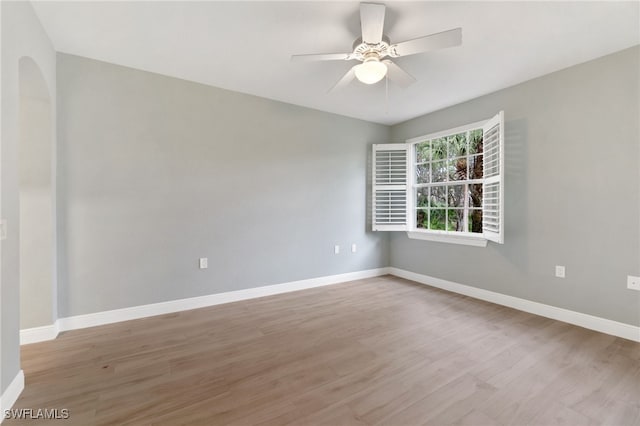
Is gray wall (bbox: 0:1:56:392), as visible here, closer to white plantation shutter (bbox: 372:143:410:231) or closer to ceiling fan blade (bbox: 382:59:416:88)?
ceiling fan blade (bbox: 382:59:416:88)

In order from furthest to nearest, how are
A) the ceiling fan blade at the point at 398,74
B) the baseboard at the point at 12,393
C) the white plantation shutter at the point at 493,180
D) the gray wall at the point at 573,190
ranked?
the white plantation shutter at the point at 493,180, the gray wall at the point at 573,190, the ceiling fan blade at the point at 398,74, the baseboard at the point at 12,393

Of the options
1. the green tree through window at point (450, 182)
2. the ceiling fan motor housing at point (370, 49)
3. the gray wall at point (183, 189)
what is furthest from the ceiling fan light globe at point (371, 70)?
the green tree through window at point (450, 182)

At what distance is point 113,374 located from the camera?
1924 mm

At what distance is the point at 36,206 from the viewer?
7.79 feet

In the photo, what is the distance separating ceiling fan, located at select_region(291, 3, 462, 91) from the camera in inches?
69.6

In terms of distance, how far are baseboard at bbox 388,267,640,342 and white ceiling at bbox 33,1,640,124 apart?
2.47 m

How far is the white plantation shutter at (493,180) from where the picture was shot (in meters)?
2.98

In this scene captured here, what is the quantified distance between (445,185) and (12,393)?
15.1 feet

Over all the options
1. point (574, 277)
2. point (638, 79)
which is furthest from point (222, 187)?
point (638, 79)

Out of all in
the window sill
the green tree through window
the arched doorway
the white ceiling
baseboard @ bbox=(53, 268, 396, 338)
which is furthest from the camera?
the green tree through window

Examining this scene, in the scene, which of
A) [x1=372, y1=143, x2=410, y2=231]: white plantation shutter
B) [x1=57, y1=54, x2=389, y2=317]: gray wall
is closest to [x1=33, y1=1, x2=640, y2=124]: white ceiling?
[x1=57, y1=54, x2=389, y2=317]: gray wall

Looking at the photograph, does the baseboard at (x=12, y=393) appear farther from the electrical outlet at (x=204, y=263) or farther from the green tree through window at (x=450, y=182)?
the green tree through window at (x=450, y=182)

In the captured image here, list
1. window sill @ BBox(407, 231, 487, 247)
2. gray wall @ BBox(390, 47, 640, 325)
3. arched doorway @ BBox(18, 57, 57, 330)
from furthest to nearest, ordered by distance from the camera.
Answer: window sill @ BBox(407, 231, 487, 247) < gray wall @ BBox(390, 47, 640, 325) < arched doorway @ BBox(18, 57, 57, 330)

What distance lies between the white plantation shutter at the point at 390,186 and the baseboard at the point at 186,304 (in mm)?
1046
